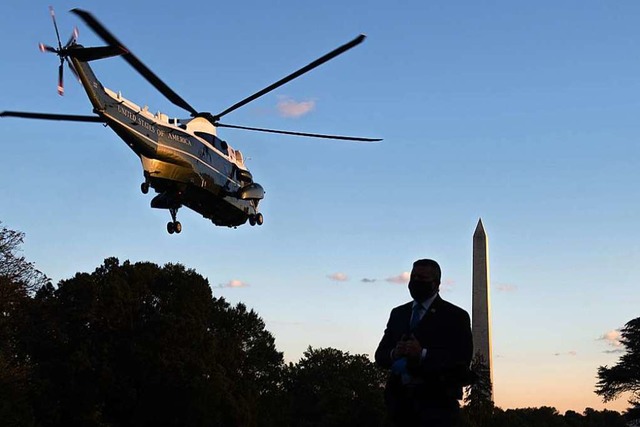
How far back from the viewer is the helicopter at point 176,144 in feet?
103

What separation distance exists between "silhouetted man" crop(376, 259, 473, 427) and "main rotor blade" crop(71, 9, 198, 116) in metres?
21.3

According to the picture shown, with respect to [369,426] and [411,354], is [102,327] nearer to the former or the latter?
[369,426]

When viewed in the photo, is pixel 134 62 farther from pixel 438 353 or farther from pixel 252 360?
pixel 252 360

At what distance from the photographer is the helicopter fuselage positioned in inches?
1262

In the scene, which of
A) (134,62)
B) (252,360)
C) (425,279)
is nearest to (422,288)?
(425,279)

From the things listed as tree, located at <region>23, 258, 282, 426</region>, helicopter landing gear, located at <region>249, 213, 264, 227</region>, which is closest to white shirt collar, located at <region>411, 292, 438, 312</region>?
helicopter landing gear, located at <region>249, 213, 264, 227</region>

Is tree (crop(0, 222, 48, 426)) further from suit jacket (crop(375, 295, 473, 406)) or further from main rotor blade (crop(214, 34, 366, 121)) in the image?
suit jacket (crop(375, 295, 473, 406))

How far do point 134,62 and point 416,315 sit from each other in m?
25.6

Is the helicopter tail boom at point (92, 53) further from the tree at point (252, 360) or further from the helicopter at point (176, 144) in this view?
the tree at point (252, 360)

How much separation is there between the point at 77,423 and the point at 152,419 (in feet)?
15.8

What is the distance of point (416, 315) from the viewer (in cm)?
588

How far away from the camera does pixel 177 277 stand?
7381cm

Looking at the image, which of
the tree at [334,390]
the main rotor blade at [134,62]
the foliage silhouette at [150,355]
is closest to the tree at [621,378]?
the foliage silhouette at [150,355]

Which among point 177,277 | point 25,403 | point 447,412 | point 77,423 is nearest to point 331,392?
point 177,277
